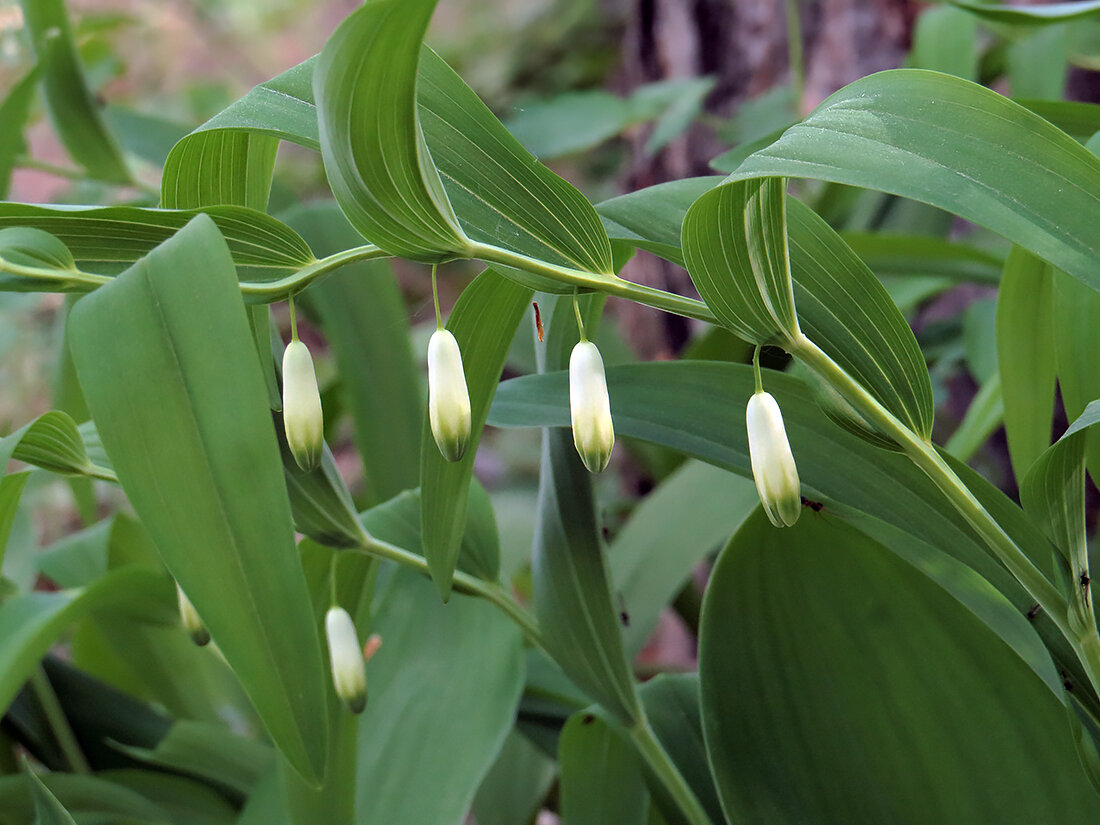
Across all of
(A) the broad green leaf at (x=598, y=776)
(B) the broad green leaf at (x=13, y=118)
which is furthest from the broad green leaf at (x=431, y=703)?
(B) the broad green leaf at (x=13, y=118)

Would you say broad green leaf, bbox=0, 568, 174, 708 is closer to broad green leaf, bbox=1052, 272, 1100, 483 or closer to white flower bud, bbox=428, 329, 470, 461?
white flower bud, bbox=428, 329, 470, 461

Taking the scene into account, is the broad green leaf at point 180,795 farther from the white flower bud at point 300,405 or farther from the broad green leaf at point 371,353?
the white flower bud at point 300,405

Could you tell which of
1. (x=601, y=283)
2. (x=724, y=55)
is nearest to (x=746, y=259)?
(x=601, y=283)

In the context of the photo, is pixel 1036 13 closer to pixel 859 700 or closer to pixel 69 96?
pixel 859 700

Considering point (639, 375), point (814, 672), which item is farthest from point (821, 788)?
point (639, 375)

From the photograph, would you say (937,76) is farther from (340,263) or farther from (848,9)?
(848,9)

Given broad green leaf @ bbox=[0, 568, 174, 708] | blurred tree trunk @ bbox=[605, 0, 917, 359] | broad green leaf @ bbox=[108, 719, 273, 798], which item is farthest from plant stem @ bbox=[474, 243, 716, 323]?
blurred tree trunk @ bbox=[605, 0, 917, 359]
